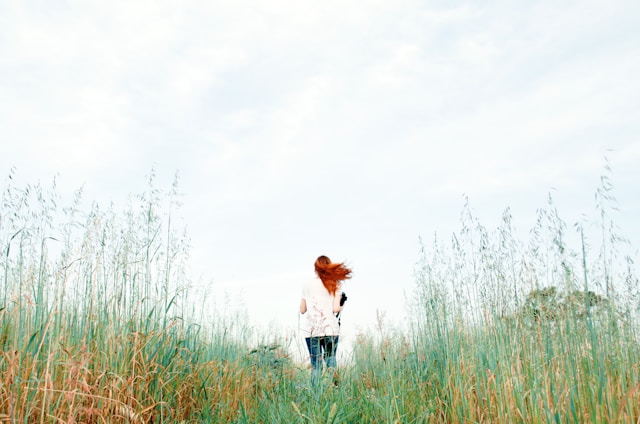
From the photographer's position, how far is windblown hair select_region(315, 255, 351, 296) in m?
6.44

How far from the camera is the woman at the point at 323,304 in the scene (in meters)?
6.06

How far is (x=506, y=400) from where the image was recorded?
3076mm

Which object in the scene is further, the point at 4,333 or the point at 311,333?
the point at 311,333

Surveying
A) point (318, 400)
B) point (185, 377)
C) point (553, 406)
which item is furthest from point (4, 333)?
point (553, 406)

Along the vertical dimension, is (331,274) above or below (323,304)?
above

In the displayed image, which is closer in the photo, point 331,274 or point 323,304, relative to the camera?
point 323,304

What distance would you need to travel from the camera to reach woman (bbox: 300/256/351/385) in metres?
6.06

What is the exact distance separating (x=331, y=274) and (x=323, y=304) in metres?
0.39

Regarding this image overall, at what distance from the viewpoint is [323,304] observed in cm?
635

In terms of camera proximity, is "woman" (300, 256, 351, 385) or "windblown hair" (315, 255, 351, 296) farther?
"windblown hair" (315, 255, 351, 296)

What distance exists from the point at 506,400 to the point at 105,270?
308 centimetres

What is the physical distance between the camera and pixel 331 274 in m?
6.46

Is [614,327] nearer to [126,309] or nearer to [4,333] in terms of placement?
[126,309]

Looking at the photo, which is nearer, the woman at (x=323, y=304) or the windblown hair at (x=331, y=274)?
the woman at (x=323, y=304)
